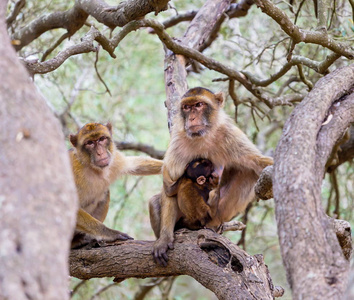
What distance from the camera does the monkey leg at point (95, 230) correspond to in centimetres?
568

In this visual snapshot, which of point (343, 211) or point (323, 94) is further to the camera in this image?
point (343, 211)

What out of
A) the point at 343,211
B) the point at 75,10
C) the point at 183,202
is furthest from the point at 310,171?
the point at 343,211

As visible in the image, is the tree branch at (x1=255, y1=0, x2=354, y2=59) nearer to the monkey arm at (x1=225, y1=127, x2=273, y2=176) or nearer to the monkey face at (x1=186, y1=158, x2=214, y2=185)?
the monkey arm at (x1=225, y1=127, x2=273, y2=176)

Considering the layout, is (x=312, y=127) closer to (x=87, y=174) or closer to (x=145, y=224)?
(x=87, y=174)

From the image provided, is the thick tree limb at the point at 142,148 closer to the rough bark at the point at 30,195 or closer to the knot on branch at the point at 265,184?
the knot on branch at the point at 265,184

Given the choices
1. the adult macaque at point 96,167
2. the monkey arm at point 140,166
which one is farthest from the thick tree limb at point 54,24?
the monkey arm at point 140,166

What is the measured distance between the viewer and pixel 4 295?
6.09 ft

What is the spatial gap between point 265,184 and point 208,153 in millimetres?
1679

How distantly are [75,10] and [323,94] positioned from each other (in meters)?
4.54

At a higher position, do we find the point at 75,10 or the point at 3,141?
the point at 75,10

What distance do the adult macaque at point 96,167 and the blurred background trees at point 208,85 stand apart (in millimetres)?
1049

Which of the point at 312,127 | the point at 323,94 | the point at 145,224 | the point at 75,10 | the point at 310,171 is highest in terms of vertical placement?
the point at 75,10

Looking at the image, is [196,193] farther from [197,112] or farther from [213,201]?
[197,112]

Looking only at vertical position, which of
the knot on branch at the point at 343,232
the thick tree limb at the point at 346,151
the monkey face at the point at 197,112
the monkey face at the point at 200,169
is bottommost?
the knot on branch at the point at 343,232
